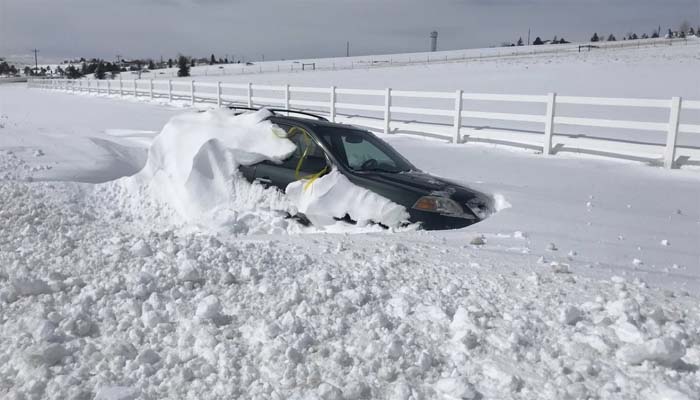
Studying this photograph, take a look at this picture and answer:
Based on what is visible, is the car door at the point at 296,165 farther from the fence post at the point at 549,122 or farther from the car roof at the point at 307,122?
the fence post at the point at 549,122

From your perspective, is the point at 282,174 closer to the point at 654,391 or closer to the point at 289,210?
the point at 289,210

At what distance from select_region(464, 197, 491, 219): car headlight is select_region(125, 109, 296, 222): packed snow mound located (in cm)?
210

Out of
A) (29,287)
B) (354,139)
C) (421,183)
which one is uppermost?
(354,139)

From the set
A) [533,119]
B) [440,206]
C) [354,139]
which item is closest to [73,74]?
[533,119]

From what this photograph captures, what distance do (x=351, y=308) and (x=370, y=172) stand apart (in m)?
2.60

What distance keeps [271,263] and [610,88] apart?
1189 inches

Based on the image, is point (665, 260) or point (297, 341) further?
point (665, 260)

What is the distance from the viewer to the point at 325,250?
4734 mm

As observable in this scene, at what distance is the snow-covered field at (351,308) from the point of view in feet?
9.50

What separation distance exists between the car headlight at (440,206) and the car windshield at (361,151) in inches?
35.2

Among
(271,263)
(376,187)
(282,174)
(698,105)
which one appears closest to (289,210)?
(282,174)

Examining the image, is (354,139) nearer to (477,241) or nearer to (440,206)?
(440,206)

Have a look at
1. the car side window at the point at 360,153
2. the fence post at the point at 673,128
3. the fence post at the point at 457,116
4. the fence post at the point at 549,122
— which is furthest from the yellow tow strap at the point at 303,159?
the fence post at the point at 457,116

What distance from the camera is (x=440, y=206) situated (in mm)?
5539
